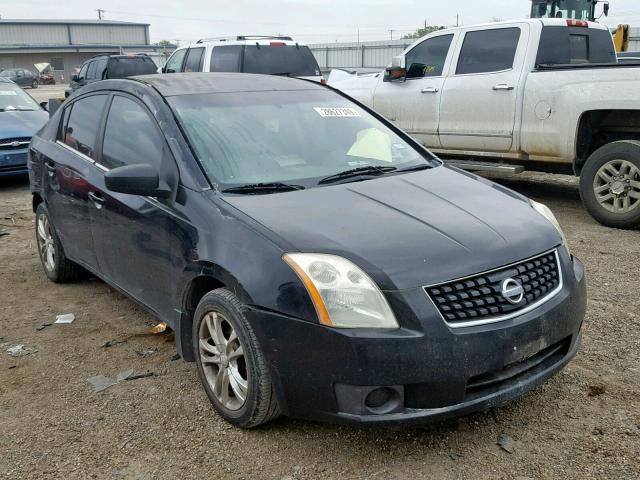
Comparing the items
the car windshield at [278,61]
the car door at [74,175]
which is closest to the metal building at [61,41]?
the car windshield at [278,61]

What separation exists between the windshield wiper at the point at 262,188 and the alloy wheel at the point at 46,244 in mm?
2544

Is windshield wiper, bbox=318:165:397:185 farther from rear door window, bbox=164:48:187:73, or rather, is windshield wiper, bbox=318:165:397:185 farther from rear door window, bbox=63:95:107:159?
rear door window, bbox=164:48:187:73

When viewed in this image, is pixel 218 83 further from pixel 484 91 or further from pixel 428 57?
pixel 428 57

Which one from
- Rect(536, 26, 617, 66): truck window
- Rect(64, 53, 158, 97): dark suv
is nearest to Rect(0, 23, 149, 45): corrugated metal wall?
Rect(64, 53, 158, 97): dark suv

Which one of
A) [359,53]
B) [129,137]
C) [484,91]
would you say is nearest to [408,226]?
[129,137]

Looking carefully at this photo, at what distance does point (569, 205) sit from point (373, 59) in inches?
825

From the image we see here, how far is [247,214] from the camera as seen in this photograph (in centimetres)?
312

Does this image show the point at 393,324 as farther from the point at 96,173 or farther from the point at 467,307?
the point at 96,173

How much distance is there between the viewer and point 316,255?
282 cm

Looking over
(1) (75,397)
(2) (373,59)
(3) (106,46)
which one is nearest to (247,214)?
(1) (75,397)

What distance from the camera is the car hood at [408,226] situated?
2.79 metres

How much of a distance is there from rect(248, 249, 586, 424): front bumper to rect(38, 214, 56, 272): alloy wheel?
311cm

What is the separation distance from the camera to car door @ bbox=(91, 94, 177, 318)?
360cm

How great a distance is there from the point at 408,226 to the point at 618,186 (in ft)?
14.2
